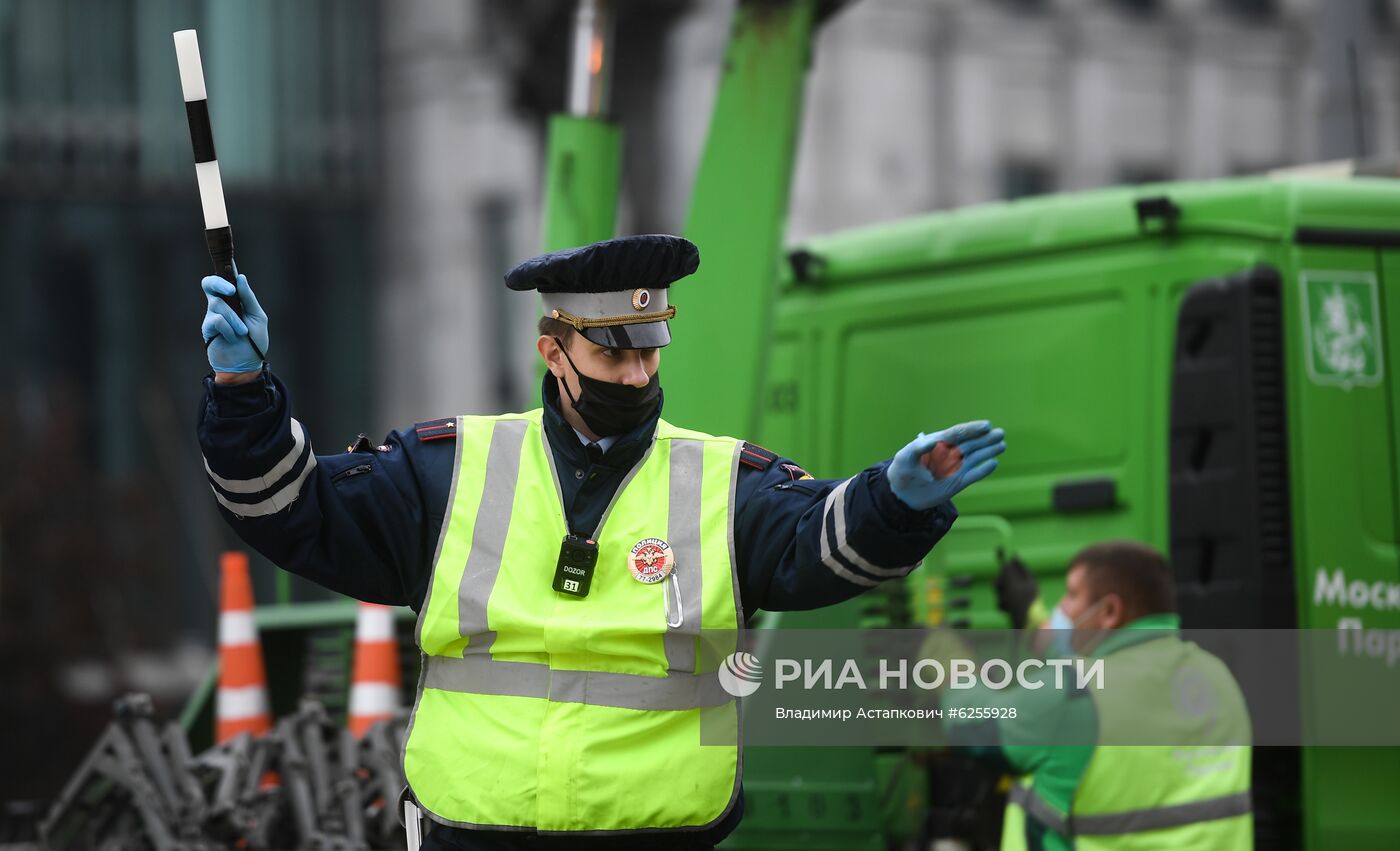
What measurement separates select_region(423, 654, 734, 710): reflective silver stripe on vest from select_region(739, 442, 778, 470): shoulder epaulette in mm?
382

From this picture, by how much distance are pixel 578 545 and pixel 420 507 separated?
322 millimetres

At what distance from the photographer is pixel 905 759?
6.51 metres

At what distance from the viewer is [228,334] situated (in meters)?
3.40

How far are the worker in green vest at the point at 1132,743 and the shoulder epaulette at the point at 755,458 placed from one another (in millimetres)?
1273

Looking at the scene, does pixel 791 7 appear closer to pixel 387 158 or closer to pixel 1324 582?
pixel 1324 582

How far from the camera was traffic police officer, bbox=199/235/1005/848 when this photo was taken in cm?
345

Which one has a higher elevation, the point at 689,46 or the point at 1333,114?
the point at 689,46

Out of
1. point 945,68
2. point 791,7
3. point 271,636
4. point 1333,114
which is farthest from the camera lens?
point 945,68

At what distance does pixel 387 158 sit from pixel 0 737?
39.0 ft

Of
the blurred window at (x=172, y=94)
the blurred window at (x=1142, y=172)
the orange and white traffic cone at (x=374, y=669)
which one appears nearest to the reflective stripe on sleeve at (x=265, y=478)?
the orange and white traffic cone at (x=374, y=669)

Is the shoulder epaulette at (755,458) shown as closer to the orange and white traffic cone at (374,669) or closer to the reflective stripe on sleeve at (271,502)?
the reflective stripe on sleeve at (271,502)

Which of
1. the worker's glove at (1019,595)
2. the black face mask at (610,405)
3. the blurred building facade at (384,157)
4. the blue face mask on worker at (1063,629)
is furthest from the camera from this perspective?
the blurred building facade at (384,157)

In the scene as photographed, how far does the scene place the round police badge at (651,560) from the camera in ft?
11.6

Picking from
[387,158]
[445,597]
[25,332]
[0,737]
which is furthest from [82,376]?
[445,597]
